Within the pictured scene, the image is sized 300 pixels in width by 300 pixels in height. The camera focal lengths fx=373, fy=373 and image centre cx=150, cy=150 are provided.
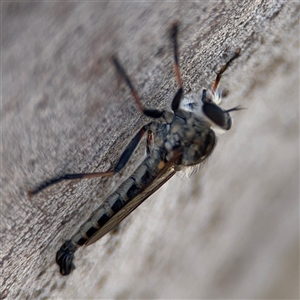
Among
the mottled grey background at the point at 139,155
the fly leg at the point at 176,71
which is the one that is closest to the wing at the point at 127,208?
the mottled grey background at the point at 139,155

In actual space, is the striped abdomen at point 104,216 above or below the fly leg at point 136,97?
below

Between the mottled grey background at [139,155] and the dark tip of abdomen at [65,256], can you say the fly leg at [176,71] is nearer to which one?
the mottled grey background at [139,155]

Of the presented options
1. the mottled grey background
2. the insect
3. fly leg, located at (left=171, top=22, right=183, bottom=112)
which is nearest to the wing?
the insect

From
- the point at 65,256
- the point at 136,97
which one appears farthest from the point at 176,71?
the point at 65,256

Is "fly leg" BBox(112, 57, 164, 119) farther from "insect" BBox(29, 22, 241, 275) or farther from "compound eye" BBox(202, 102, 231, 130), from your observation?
"compound eye" BBox(202, 102, 231, 130)

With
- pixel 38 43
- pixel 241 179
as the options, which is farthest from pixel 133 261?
pixel 38 43

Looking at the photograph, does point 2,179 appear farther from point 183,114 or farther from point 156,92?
point 183,114
